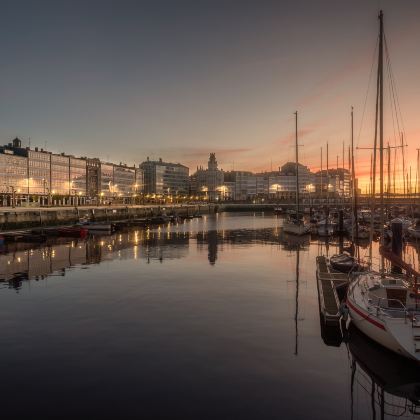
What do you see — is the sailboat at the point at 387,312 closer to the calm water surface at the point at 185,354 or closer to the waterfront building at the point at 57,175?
the calm water surface at the point at 185,354

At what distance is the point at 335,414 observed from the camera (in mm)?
15234

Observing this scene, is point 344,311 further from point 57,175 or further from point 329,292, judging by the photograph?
point 57,175

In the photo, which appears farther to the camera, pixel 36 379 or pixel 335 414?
pixel 36 379

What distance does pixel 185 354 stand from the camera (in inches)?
800

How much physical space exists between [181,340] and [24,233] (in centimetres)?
6084

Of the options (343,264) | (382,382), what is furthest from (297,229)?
(382,382)

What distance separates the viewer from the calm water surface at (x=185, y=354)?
1570 centimetres

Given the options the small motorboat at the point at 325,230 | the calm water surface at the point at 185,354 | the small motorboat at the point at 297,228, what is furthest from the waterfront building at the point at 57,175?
the calm water surface at the point at 185,354

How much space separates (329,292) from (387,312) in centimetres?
860

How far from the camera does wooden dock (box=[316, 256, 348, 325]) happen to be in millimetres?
24169

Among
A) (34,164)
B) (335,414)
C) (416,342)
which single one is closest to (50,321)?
(335,414)

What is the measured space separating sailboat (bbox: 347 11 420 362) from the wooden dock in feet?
4.54

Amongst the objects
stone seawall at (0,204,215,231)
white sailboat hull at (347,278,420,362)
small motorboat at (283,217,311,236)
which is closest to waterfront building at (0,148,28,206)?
stone seawall at (0,204,215,231)

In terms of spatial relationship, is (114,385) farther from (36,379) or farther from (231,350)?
(231,350)
